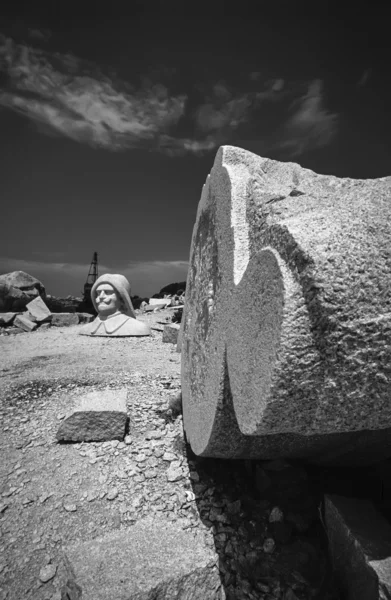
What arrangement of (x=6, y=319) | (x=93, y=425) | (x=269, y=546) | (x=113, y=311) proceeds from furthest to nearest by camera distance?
1. (x=6, y=319)
2. (x=113, y=311)
3. (x=93, y=425)
4. (x=269, y=546)

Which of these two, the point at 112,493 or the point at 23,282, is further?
the point at 23,282

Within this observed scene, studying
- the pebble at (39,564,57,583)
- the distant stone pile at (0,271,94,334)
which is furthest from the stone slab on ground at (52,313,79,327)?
the pebble at (39,564,57,583)

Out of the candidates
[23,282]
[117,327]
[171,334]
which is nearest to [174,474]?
[171,334]

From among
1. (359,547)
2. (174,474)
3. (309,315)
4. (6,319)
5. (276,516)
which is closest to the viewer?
(309,315)

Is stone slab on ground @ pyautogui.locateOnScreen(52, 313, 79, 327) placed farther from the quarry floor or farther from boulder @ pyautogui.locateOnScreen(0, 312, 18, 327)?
the quarry floor

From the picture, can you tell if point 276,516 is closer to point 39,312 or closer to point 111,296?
point 111,296

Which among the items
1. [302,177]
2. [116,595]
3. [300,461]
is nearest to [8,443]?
[116,595]

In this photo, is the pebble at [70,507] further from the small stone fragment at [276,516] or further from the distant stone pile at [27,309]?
the distant stone pile at [27,309]

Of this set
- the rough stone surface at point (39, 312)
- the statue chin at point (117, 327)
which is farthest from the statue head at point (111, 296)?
the rough stone surface at point (39, 312)

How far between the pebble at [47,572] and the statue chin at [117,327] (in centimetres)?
588

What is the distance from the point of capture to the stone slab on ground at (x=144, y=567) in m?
1.18

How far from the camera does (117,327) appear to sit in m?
7.45

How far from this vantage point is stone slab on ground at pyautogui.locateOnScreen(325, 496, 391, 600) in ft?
3.61

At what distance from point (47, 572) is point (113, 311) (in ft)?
22.8
